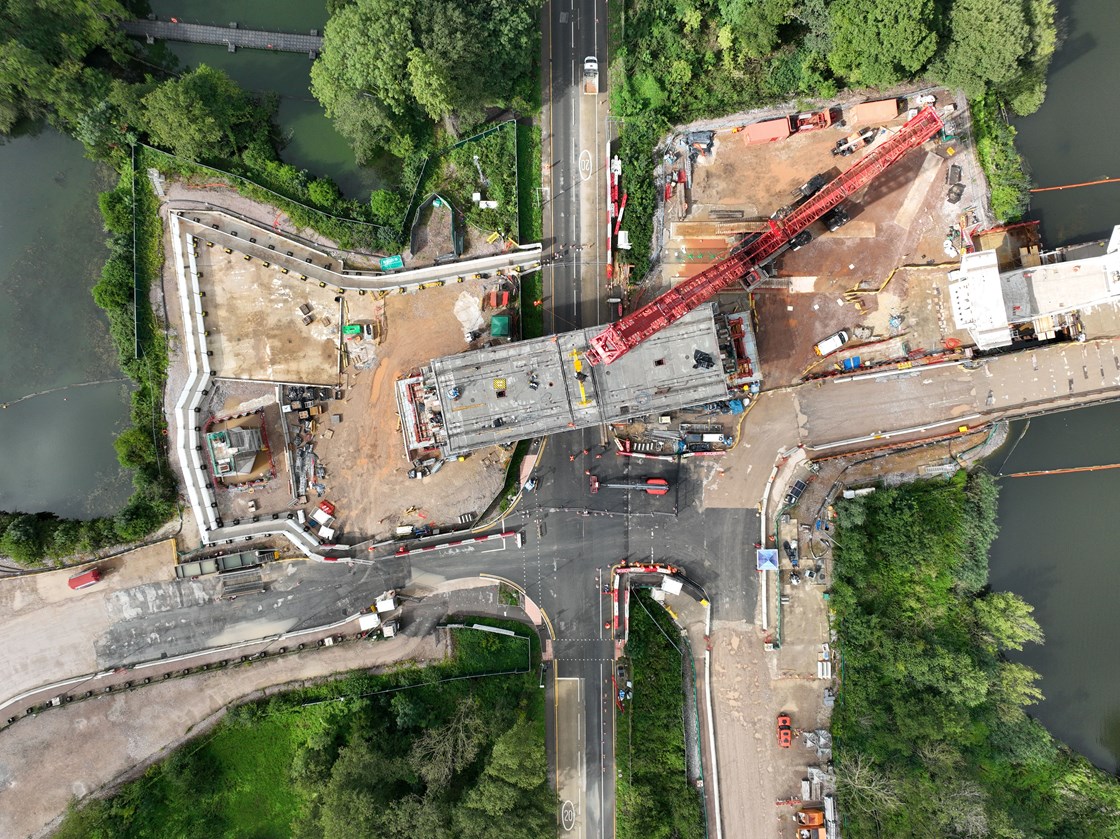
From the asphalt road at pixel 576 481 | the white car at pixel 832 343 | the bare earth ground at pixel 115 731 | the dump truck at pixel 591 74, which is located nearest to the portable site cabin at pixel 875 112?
the white car at pixel 832 343

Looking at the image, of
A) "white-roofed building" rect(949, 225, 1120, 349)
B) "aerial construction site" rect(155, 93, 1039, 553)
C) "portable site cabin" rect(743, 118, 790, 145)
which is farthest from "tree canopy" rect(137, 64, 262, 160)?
"white-roofed building" rect(949, 225, 1120, 349)

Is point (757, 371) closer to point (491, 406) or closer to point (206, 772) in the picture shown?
point (491, 406)

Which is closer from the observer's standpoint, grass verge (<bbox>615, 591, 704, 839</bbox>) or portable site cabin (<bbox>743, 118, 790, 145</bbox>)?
portable site cabin (<bbox>743, 118, 790, 145</bbox>)

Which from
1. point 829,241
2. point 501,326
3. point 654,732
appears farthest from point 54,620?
point 829,241

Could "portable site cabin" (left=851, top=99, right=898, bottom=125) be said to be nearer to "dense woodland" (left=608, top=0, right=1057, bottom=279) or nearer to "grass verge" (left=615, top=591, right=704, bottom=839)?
"dense woodland" (left=608, top=0, right=1057, bottom=279)

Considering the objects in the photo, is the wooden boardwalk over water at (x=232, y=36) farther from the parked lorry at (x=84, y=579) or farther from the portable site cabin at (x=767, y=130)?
the parked lorry at (x=84, y=579)

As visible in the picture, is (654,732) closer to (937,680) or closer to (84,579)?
(937,680)

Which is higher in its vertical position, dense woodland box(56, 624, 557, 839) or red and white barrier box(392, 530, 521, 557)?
red and white barrier box(392, 530, 521, 557)
